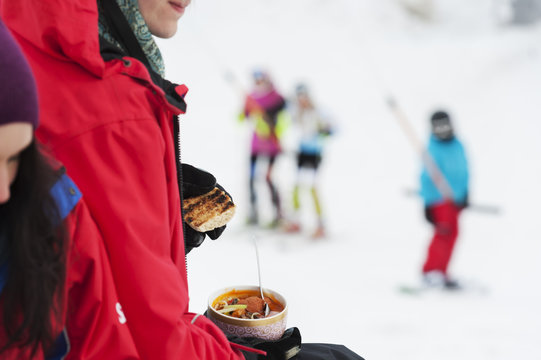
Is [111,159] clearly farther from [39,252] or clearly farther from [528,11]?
[528,11]

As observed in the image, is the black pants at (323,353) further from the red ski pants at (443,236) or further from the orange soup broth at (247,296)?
the red ski pants at (443,236)

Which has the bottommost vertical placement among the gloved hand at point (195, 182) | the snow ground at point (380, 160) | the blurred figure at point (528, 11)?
the snow ground at point (380, 160)

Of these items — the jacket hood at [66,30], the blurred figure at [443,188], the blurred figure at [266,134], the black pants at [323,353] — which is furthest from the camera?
the blurred figure at [266,134]

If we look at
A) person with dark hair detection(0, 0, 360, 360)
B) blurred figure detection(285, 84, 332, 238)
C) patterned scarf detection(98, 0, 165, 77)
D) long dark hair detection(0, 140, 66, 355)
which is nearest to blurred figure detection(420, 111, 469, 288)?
blurred figure detection(285, 84, 332, 238)

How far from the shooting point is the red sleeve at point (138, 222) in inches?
26.7

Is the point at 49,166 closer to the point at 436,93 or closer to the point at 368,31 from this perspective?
the point at 436,93

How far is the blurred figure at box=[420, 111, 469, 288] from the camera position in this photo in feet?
11.1

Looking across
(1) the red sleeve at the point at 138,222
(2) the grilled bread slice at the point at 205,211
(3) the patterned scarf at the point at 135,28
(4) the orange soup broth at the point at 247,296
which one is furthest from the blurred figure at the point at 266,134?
(1) the red sleeve at the point at 138,222

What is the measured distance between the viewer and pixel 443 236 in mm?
3484

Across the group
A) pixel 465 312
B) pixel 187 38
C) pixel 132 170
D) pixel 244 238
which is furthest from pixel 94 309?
pixel 187 38

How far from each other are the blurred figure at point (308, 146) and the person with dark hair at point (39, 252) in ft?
12.9

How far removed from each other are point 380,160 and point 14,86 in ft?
25.7

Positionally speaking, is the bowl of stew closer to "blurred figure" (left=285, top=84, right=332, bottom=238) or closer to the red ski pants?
the red ski pants

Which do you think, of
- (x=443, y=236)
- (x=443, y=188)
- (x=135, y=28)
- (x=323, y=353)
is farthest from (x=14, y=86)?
(x=443, y=236)
